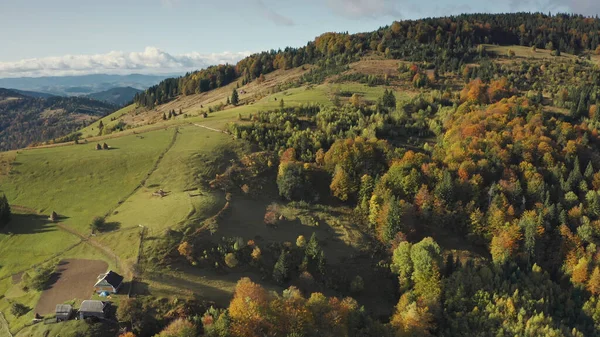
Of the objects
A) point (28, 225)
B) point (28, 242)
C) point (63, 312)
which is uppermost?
point (28, 225)

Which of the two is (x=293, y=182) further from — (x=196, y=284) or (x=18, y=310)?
(x=18, y=310)

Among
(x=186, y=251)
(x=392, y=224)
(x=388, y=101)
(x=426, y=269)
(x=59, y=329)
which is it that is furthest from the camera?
(x=388, y=101)

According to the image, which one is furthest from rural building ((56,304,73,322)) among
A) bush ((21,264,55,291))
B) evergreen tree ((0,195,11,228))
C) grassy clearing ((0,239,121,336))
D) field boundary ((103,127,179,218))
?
evergreen tree ((0,195,11,228))

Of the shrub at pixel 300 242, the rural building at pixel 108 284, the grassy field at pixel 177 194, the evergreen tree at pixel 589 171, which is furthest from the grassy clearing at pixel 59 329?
the evergreen tree at pixel 589 171

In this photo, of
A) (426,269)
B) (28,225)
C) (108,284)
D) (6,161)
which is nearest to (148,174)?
(28,225)

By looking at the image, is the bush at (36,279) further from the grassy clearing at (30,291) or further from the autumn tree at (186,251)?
the autumn tree at (186,251)

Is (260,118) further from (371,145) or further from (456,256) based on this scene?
(456,256)
